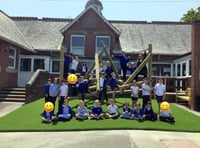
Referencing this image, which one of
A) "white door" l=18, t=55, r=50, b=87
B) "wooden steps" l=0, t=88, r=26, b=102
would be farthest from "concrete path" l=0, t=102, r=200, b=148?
"white door" l=18, t=55, r=50, b=87

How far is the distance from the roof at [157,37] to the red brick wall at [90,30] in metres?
1.92

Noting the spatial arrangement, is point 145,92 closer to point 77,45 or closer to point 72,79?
point 72,79

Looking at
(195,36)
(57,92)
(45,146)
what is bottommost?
(45,146)

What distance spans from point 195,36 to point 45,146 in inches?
485

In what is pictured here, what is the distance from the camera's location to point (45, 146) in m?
8.77

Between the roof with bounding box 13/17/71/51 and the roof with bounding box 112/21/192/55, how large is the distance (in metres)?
6.07

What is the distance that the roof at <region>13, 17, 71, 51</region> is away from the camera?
28.5 metres

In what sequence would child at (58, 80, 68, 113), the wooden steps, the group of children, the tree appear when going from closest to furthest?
the group of children, child at (58, 80, 68, 113), the wooden steps, the tree

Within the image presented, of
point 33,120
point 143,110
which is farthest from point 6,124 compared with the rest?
point 143,110

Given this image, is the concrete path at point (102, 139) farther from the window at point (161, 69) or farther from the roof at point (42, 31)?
the roof at point (42, 31)

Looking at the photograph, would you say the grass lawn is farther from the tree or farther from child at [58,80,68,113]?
the tree

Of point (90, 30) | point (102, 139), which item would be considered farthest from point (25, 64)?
point (102, 139)

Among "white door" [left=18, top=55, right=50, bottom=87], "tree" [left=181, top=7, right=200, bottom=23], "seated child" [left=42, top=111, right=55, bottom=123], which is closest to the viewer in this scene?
"seated child" [left=42, top=111, right=55, bottom=123]

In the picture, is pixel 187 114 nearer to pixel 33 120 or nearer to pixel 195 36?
pixel 195 36
